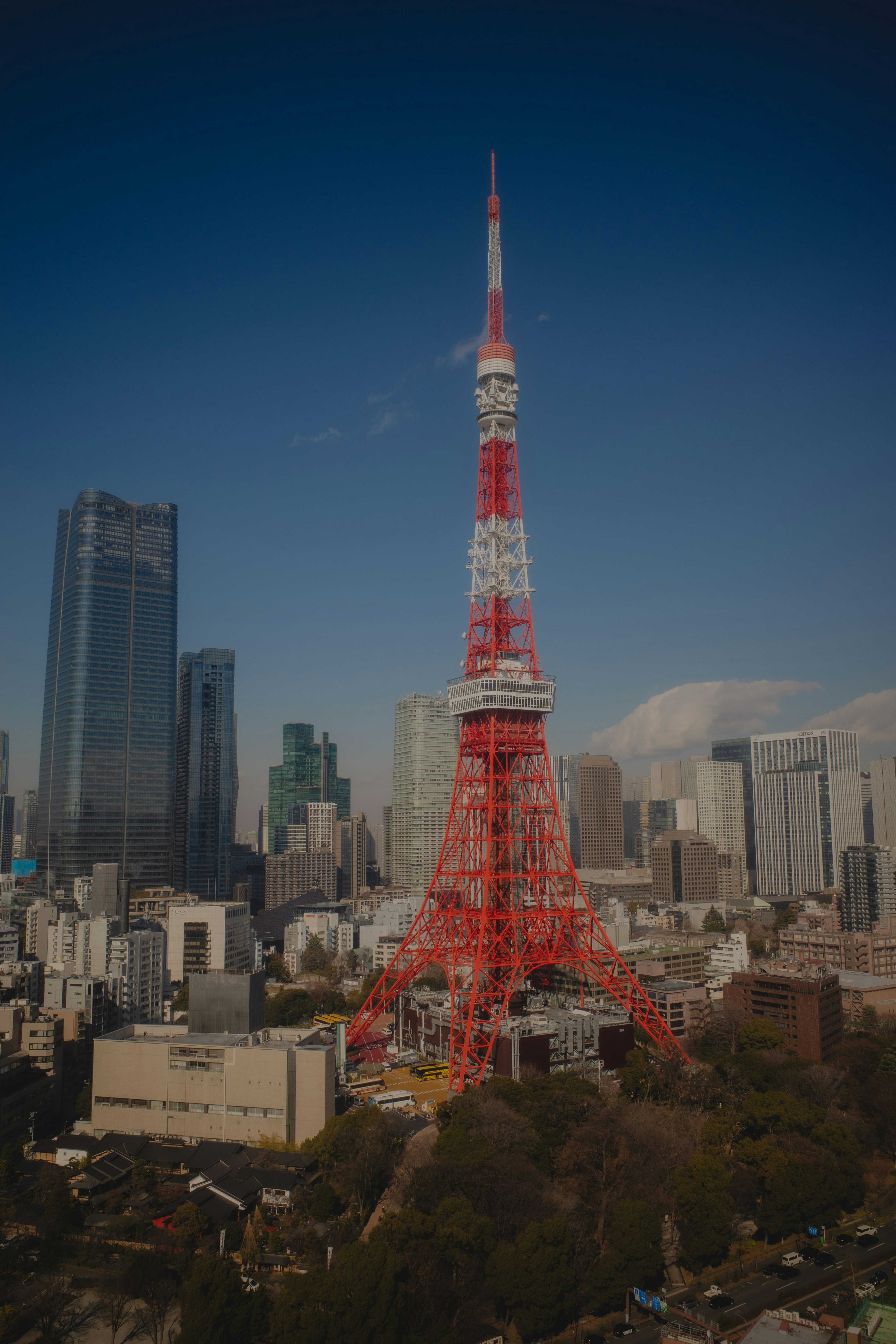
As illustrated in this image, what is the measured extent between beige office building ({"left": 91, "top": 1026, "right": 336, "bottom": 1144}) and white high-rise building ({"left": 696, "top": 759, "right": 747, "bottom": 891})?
293 feet

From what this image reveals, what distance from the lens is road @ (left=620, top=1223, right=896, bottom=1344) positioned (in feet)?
55.8

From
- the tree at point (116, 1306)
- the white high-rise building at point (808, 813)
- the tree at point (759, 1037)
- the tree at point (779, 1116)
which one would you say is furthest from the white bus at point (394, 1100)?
the white high-rise building at point (808, 813)

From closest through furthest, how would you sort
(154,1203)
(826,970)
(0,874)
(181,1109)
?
1. (154,1203)
2. (181,1109)
3. (826,970)
4. (0,874)

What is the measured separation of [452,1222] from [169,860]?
55.5 metres

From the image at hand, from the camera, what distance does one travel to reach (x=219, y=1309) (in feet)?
48.8

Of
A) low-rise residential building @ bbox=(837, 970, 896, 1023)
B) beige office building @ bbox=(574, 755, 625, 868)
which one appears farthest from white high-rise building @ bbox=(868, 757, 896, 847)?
low-rise residential building @ bbox=(837, 970, 896, 1023)

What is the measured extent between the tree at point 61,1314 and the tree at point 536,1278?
736 cm

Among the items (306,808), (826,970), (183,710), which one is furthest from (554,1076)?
(306,808)

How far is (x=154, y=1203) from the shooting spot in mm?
20672

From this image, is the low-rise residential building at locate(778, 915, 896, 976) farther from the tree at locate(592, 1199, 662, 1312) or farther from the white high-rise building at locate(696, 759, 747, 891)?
the white high-rise building at locate(696, 759, 747, 891)

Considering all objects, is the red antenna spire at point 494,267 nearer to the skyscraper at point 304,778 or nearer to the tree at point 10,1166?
the tree at point 10,1166

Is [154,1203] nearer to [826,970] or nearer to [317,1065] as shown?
[317,1065]

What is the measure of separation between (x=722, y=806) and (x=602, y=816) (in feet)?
45.8

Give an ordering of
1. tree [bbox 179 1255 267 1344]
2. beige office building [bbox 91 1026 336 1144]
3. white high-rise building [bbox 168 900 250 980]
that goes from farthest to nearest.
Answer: white high-rise building [bbox 168 900 250 980]
beige office building [bbox 91 1026 336 1144]
tree [bbox 179 1255 267 1344]
